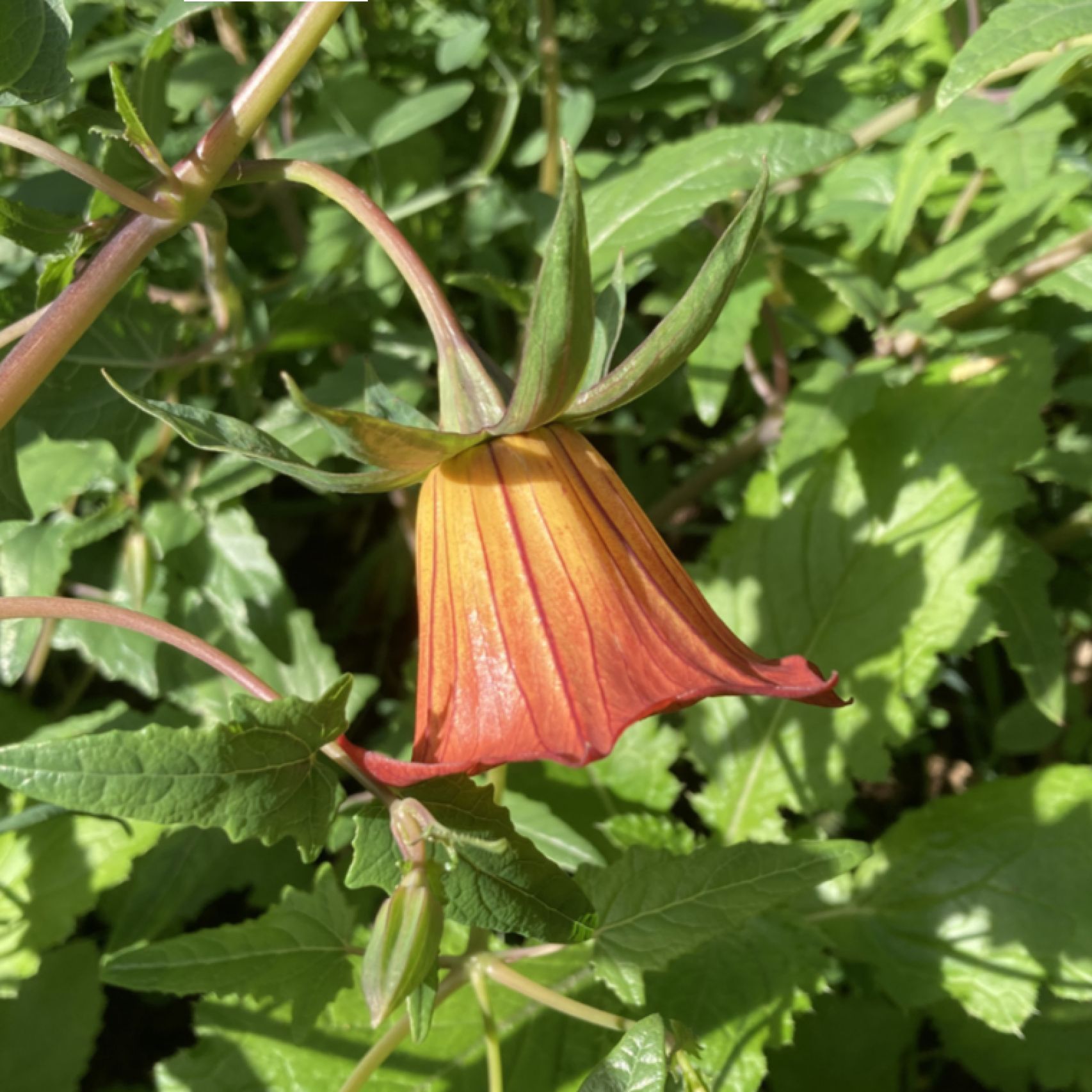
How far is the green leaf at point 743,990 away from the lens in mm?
1114

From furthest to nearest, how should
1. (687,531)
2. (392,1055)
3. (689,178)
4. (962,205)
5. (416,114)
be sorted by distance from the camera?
(687,531), (962,205), (416,114), (689,178), (392,1055)

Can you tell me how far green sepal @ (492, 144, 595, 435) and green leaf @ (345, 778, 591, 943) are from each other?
0.88 feet

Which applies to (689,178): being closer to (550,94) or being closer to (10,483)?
(550,94)

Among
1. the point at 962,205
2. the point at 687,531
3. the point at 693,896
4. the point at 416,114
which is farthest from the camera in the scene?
the point at 687,531

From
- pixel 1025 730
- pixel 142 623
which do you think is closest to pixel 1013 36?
pixel 142 623

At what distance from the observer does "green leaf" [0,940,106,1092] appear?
1.27 meters

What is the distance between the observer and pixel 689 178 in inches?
48.8

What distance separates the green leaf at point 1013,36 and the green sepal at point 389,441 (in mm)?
541

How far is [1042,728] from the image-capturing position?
60.1 inches

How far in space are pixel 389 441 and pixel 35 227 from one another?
379 mm

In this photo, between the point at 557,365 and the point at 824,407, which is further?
the point at 824,407

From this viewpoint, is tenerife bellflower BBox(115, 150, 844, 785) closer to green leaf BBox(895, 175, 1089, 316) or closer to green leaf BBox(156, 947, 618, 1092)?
green leaf BBox(156, 947, 618, 1092)

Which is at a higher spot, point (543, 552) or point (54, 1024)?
point (543, 552)

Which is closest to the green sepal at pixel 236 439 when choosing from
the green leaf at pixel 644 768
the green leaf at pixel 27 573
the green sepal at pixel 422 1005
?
the green sepal at pixel 422 1005
